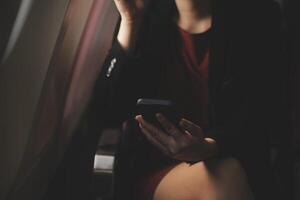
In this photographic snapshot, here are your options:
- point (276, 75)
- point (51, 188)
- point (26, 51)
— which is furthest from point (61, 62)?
point (276, 75)

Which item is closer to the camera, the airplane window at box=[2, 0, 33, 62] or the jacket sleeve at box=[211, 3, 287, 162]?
the airplane window at box=[2, 0, 33, 62]

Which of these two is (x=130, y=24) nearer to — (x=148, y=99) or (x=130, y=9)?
(x=130, y=9)

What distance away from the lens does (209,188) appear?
2.49 ft

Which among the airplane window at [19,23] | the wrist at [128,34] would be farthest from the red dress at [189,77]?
the airplane window at [19,23]

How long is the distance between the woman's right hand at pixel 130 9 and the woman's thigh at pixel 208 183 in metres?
0.30

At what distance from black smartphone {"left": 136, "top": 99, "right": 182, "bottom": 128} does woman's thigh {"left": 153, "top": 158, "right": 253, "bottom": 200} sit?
0.31 feet

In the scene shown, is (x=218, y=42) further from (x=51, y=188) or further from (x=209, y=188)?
(x=51, y=188)

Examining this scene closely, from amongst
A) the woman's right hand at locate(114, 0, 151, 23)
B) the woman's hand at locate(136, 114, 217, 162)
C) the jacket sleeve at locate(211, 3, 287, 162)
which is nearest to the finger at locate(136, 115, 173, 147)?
the woman's hand at locate(136, 114, 217, 162)

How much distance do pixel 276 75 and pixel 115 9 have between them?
371 mm

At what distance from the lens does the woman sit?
79 centimetres

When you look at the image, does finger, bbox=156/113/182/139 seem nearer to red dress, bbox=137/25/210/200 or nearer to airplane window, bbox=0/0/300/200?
airplane window, bbox=0/0/300/200

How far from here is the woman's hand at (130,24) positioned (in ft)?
2.78

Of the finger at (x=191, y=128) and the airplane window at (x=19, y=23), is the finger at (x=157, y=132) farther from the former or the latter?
the airplane window at (x=19, y=23)

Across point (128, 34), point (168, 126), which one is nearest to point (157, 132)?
point (168, 126)
